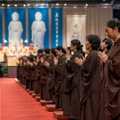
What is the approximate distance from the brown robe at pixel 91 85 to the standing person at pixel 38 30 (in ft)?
66.8

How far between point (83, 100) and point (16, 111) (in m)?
3.23

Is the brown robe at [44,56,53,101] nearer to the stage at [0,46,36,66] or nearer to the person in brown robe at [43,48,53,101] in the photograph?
the person in brown robe at [43,48,53,101]

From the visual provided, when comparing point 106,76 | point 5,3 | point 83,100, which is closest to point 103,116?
point 106,76

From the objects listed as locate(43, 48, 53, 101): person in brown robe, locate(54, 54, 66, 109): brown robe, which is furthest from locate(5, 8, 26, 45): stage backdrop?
locate(54, 54, 66, 109): brown robe

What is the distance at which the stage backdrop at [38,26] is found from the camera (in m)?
24.8

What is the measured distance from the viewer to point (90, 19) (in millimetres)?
24938

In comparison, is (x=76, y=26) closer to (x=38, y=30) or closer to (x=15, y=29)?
(x=38, y=30)

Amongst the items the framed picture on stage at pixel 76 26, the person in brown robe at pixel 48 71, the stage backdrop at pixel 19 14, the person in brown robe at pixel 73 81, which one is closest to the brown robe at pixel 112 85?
the person in brown robe at pixel 73 81

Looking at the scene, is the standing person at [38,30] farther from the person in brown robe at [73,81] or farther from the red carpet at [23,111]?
the person in brown robe at [73,81]

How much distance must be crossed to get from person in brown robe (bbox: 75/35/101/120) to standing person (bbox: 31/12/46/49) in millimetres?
20351

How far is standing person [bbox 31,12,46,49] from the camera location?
977 inches

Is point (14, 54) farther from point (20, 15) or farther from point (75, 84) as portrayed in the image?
point (75, 84)

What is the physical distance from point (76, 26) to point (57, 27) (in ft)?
4.61

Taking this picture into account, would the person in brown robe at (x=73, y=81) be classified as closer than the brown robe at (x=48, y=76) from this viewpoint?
Yes
